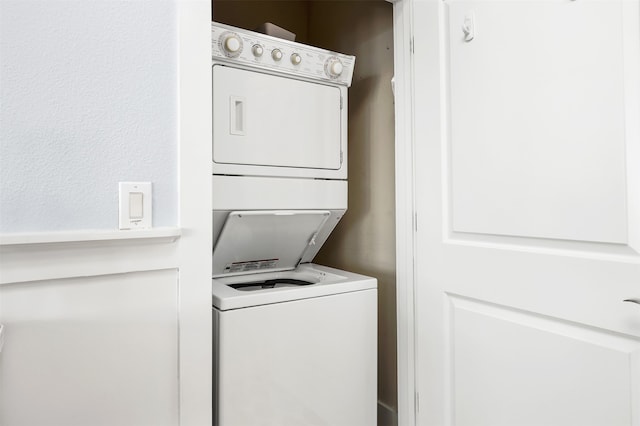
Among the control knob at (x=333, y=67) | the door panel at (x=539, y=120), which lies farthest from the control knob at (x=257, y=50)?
the door panel at (x=539, y=120)

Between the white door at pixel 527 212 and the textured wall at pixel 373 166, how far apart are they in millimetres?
296

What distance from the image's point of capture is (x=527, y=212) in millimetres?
1460

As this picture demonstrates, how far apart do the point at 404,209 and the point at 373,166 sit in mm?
404

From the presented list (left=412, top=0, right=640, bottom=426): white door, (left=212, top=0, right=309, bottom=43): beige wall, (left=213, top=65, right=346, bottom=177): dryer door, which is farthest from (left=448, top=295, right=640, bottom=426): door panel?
(left=212, top=0, right=309, bottom=43): beige wall

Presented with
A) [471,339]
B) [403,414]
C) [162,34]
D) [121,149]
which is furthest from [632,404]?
[162,34]

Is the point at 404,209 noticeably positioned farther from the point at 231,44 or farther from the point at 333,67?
the point at 231,44

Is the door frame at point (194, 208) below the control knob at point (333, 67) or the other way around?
below

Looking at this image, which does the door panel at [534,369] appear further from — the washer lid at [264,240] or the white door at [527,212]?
the washer lid at [264,240]

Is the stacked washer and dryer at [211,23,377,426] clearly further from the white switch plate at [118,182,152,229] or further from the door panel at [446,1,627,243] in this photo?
the door panel at [446,1,627,243]

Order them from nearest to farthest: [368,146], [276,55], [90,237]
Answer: [90,237]
[276,55]
[368,146]

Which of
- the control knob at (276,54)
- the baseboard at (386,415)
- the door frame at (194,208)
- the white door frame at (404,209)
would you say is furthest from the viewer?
the baseboard at (386,415)

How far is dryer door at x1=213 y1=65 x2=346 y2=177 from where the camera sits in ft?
5.59

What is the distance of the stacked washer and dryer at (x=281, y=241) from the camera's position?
156 cm

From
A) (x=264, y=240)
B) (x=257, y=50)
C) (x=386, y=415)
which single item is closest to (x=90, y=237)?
(x=264, y=240)
